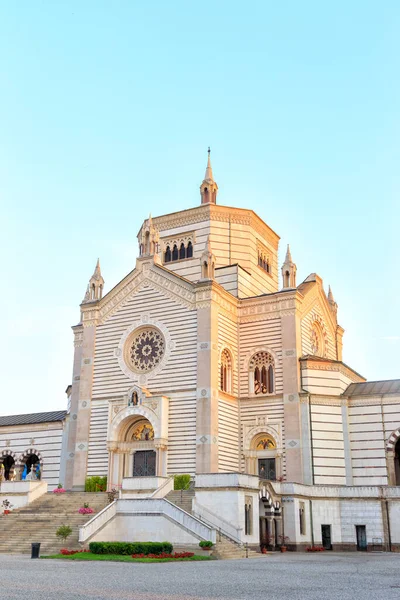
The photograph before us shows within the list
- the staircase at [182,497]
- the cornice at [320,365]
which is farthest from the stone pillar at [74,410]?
the cornice at [320,365]

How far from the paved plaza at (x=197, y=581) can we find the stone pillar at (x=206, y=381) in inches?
557

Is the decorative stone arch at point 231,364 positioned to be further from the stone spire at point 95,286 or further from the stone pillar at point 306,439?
the stone spire at point 95,286

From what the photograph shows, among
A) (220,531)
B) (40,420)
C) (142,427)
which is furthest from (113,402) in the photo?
(220,531)

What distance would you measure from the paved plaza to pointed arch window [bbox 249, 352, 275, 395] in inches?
739

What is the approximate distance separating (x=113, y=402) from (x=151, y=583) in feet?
84.6

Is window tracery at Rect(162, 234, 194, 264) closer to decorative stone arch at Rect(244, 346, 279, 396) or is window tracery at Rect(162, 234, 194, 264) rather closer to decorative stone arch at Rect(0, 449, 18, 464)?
decorative stone arch at Rect(244, 346, 279, 396)

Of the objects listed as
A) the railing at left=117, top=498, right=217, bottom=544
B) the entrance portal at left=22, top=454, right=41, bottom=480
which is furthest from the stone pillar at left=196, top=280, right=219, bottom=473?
the entrance portal at left=22, top=454, right=41, bottom=480

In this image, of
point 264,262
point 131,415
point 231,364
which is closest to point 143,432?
point 131,415

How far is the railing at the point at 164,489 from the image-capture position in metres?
33.4

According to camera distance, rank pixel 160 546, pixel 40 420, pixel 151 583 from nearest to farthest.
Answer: pixel 151 583 < pixel 160 546 < pixel 40 420

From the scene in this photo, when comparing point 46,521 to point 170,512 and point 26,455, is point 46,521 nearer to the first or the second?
point 170,512

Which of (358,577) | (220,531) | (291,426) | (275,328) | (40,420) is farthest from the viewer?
(40,420)

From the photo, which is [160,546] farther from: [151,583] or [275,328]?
[275,328]

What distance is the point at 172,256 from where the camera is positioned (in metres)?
50.5
